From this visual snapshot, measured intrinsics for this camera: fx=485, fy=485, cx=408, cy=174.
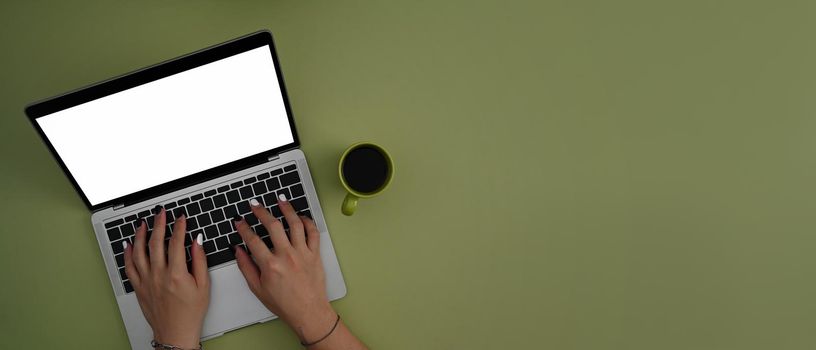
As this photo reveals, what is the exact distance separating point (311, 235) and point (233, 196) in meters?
0.14

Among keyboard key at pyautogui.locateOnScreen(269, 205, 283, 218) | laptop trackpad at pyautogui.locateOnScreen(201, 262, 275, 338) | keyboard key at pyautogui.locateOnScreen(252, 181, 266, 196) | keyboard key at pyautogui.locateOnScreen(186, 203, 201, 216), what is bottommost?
laptop trackpad at pyautogui.locateOnScreen(201, 262, 275, 338)

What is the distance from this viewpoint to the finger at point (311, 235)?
80 centimetres

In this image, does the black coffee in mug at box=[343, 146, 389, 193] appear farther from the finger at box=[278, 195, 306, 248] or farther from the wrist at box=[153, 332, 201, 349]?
the wrist at box=[153, 332, 201, 349]

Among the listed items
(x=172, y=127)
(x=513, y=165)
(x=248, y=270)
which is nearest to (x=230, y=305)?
(x=248, y=270)

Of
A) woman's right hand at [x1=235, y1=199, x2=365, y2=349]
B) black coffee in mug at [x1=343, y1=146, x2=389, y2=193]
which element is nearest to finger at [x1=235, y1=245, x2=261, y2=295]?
woman's right hand at [x1=235, y1=199, x2=365, y2=349]

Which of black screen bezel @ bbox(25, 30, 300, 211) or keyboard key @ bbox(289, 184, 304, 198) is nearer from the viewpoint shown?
black screen bezel @ bbox(25, 30, 300, 211)

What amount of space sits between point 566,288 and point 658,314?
17cm

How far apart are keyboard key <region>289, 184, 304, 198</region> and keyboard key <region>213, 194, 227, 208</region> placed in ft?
→ 0.35

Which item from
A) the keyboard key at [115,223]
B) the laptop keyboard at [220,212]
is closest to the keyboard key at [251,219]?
the laptop keyboard at [220,212]

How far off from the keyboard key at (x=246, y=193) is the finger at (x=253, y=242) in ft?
0.14

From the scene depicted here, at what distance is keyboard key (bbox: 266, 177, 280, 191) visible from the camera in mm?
802

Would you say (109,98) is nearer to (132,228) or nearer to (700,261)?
(132,228)

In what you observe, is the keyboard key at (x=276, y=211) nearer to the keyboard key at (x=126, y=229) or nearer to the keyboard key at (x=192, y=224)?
the keyboard key at (x=192, y=224)

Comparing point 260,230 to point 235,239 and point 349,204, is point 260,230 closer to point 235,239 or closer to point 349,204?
point 235,239
